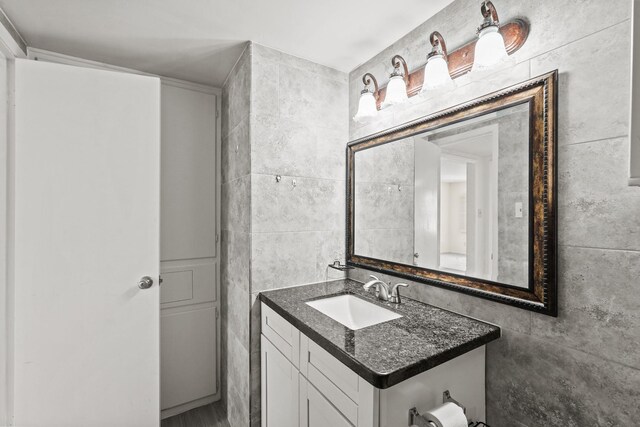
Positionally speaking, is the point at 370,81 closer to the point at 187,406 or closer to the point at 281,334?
the point at 281,334

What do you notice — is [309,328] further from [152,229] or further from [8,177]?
[8,177]

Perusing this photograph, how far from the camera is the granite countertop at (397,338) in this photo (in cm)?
91

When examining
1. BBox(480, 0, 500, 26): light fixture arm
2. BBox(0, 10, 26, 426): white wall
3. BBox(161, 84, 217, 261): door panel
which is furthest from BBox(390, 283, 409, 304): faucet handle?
BBox(0, 10, 26, 426): white wall

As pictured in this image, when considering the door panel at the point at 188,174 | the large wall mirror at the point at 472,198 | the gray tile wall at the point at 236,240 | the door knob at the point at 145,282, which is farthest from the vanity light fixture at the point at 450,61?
the door knob at the point at 145,282

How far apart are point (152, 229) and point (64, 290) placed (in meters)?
0.50

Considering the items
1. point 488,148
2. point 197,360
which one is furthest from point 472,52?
point 197,360

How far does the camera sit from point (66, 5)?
54.1 inches

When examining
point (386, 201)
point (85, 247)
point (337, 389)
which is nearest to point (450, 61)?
point (386, 201)

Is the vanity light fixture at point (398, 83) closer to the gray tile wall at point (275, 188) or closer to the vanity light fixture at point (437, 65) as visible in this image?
the vanity light fixture at point (437, 65)

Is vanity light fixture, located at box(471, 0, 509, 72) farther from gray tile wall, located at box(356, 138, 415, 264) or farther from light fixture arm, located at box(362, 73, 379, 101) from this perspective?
light fixture arm, located at box(362, 73, 379, 101)

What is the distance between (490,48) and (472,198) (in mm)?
578

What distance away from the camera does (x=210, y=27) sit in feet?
5.05

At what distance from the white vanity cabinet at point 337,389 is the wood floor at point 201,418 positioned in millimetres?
704

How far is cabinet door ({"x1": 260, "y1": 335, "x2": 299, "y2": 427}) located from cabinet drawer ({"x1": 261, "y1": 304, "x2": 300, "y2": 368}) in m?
0.03
